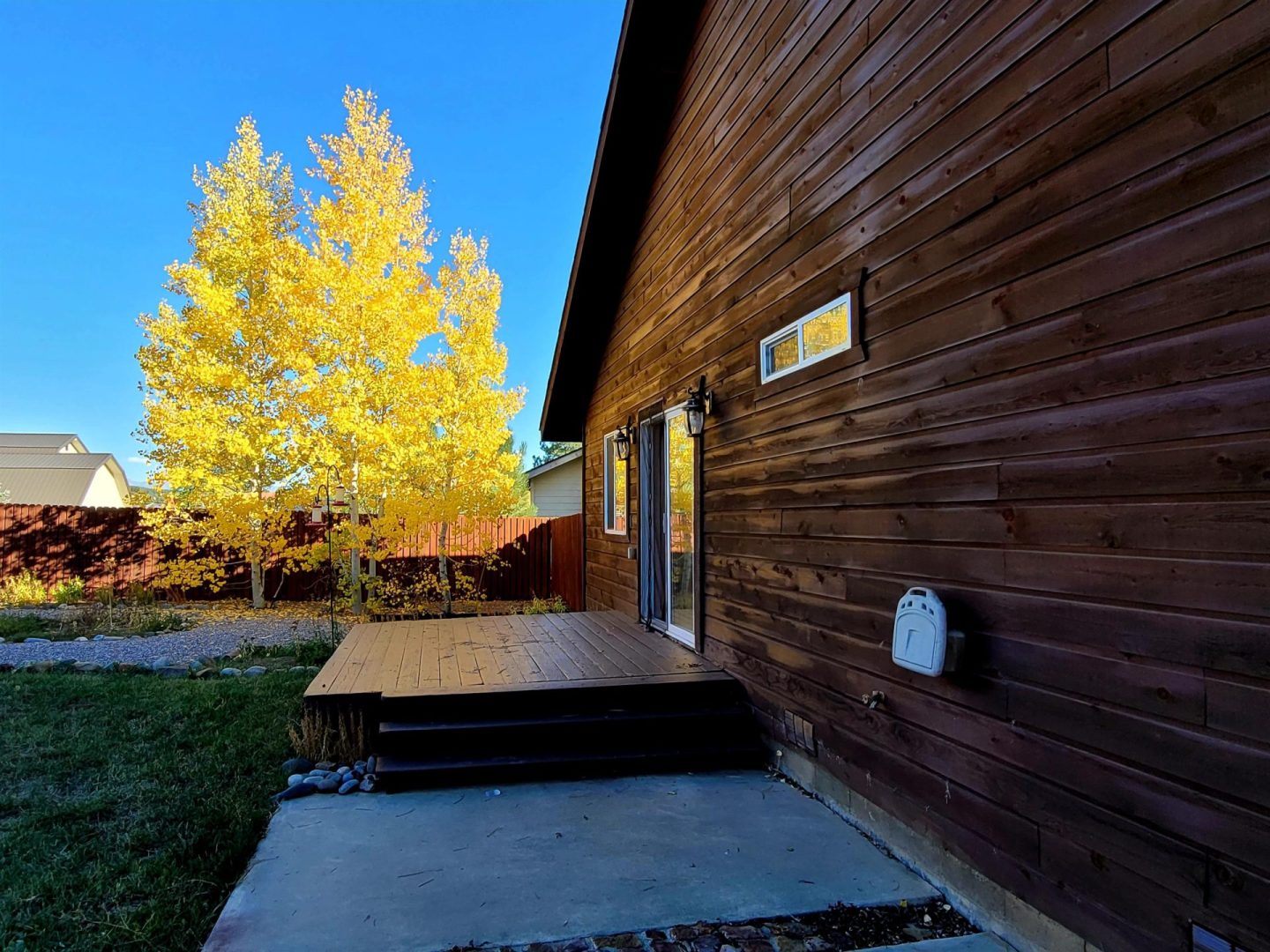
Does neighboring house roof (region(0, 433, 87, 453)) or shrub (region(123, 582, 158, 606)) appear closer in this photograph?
shrub (region(123, 582, 158, 606))

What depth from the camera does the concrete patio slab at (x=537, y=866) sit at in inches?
96.0

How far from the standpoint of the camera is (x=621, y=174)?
6.88m

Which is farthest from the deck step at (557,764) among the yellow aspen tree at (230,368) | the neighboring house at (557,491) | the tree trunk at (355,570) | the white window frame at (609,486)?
the neighboring house at (557,491)

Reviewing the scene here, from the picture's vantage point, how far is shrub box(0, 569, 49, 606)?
12.1 m

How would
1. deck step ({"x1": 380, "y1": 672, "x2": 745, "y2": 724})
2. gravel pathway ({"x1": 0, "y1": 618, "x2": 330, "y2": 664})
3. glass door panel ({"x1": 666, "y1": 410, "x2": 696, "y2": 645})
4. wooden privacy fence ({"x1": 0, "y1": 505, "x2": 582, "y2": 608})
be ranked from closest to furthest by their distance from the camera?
1. deck step ({"x1": 380, "y1": 672, "x2": 745, "y2": 724})
2. glass door panel ({"x1": 666, "y1": 410, "x2": 696, "y2": 645})
3. gravel pathway ({"x1": 0, "y1": 618, "x2": 330, "y2": 664})
4. wooden privacy fence ({"x1": 0, "y1": 505, "x2": 582, "y2": 608})

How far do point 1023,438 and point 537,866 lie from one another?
2.49 metres

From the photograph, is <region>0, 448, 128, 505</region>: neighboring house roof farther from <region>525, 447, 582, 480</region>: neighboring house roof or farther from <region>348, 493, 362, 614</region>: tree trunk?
<region>348, 493, 362, 614</region>: tree trunk

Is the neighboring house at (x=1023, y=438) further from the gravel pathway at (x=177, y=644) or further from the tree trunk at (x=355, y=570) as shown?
the tree trunk at (x=355, y=570)

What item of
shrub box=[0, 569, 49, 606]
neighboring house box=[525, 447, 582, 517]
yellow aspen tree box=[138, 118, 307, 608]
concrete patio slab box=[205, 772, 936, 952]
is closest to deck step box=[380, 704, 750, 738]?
concrete patio slab box=[205, 772, 936, 952]

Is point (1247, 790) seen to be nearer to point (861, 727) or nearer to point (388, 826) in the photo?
point (861, 727)

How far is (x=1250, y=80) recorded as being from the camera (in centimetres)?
164

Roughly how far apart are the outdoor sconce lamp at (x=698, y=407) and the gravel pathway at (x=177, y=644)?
605 centimetres

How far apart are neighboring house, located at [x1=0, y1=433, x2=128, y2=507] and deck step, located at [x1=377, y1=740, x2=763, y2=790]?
26.4 meters

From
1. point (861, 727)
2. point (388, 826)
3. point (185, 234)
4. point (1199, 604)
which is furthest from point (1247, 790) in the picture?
point (185, 234)
